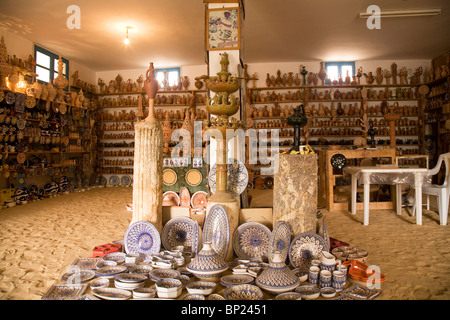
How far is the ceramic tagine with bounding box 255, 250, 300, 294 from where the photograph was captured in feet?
7.06

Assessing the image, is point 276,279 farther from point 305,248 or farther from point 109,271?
point 109,271

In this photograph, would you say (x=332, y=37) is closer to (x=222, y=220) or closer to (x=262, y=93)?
(x=262, y=93)

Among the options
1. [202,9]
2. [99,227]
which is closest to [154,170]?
[99,227]

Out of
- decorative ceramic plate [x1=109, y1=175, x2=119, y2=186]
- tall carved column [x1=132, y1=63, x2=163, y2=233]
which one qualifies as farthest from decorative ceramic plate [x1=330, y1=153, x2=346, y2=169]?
decorative ceramic plate [x1=109, y1=175, x2=119, y2=186]

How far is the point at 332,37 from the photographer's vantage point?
721 centimetres

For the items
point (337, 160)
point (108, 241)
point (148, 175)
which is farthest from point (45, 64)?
point (337, 160)

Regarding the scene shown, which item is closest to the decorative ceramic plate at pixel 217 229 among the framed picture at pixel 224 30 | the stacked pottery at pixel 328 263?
the stacked pottery at pixel 328 263

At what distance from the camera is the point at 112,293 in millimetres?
2191

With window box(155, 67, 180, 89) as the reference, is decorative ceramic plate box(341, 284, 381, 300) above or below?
below

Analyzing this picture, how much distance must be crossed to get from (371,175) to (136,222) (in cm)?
341

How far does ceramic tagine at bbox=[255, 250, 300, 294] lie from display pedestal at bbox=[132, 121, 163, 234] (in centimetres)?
135

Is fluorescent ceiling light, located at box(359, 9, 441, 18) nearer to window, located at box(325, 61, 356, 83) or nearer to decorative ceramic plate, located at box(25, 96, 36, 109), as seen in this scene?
window, located at box(325, 61, 356, 83)

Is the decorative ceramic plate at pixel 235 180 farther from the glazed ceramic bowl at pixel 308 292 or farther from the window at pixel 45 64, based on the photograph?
the window at pixel 45 64

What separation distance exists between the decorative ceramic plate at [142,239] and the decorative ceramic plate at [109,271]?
342 mm
